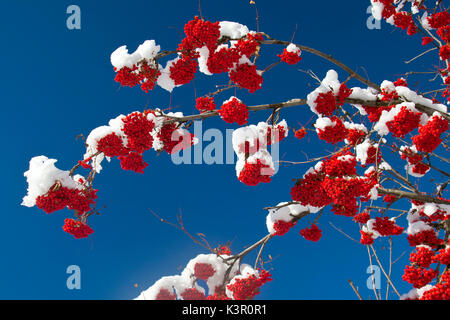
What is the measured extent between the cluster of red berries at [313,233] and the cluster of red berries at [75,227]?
414 centimetres

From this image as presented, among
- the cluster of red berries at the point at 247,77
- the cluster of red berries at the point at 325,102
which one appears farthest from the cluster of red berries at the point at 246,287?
the cluster of red berries at the point at 247,77

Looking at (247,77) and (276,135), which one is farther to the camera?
(276,135)

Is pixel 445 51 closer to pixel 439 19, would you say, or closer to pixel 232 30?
pixel 439 19

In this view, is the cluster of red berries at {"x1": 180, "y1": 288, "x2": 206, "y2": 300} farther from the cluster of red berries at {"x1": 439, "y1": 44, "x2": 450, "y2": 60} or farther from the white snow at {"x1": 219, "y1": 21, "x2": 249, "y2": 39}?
the cluster of red berries at {"x1": 439, "y1": 44, "x2": 450, "y2": 60}

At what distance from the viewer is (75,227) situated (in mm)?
4953

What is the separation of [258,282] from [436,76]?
260 inches

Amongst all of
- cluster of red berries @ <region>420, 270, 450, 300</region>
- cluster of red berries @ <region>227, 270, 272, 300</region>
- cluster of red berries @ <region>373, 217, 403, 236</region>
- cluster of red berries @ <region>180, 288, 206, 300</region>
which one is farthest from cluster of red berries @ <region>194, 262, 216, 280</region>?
cluster of red berries @ <region>420, 270, 450, 300</region>

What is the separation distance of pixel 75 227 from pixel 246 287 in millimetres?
3302

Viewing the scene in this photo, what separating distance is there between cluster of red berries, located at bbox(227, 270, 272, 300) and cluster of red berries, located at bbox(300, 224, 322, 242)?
1.33 meters

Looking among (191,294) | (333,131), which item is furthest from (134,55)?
(191,294)

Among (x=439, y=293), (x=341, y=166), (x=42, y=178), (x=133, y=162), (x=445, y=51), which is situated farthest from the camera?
(x=445, y=51)

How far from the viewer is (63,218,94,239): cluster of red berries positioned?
195 inches
